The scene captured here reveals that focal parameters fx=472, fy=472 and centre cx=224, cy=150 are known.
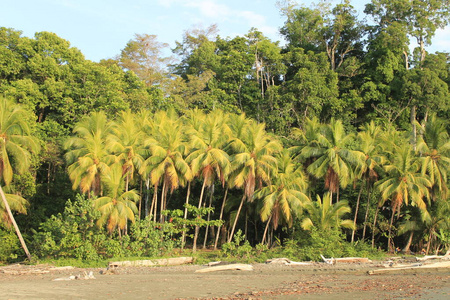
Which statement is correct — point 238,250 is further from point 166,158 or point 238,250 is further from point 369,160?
point 369,160

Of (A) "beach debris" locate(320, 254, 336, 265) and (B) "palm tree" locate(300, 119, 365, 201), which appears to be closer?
(A) "beach debris" locate(320, 254, 336, 265)

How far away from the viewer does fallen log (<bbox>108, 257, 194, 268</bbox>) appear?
67.2 ft

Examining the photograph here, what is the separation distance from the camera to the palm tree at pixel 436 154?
84.1 ft

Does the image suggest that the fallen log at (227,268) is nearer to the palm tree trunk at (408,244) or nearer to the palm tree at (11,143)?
the palm tree at (11,143)

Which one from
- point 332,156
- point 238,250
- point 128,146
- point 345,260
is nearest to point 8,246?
point 128,146

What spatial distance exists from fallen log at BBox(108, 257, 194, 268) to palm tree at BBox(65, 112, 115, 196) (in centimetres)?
443

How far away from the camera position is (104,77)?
31266mm

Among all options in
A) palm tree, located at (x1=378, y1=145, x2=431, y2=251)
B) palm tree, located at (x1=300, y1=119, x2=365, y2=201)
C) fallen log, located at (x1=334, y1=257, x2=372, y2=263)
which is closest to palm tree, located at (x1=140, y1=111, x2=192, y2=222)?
palm tree, located at (x1=300, y1=119, x2=365, y2=201)

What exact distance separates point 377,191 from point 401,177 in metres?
2.07

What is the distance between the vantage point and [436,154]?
25906 millimetres

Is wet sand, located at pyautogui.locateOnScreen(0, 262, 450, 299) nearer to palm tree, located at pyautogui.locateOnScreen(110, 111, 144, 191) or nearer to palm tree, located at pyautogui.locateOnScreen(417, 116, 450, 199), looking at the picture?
palm tree, located at pyautogui.locateOnScreen(110, 111, 144, 191)

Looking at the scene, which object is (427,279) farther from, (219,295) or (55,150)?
(55,150)

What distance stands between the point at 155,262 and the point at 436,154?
16141 mm

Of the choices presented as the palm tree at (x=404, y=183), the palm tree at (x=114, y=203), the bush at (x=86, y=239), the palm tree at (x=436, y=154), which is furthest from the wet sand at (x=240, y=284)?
the palm tree at (x=436, y=154)
